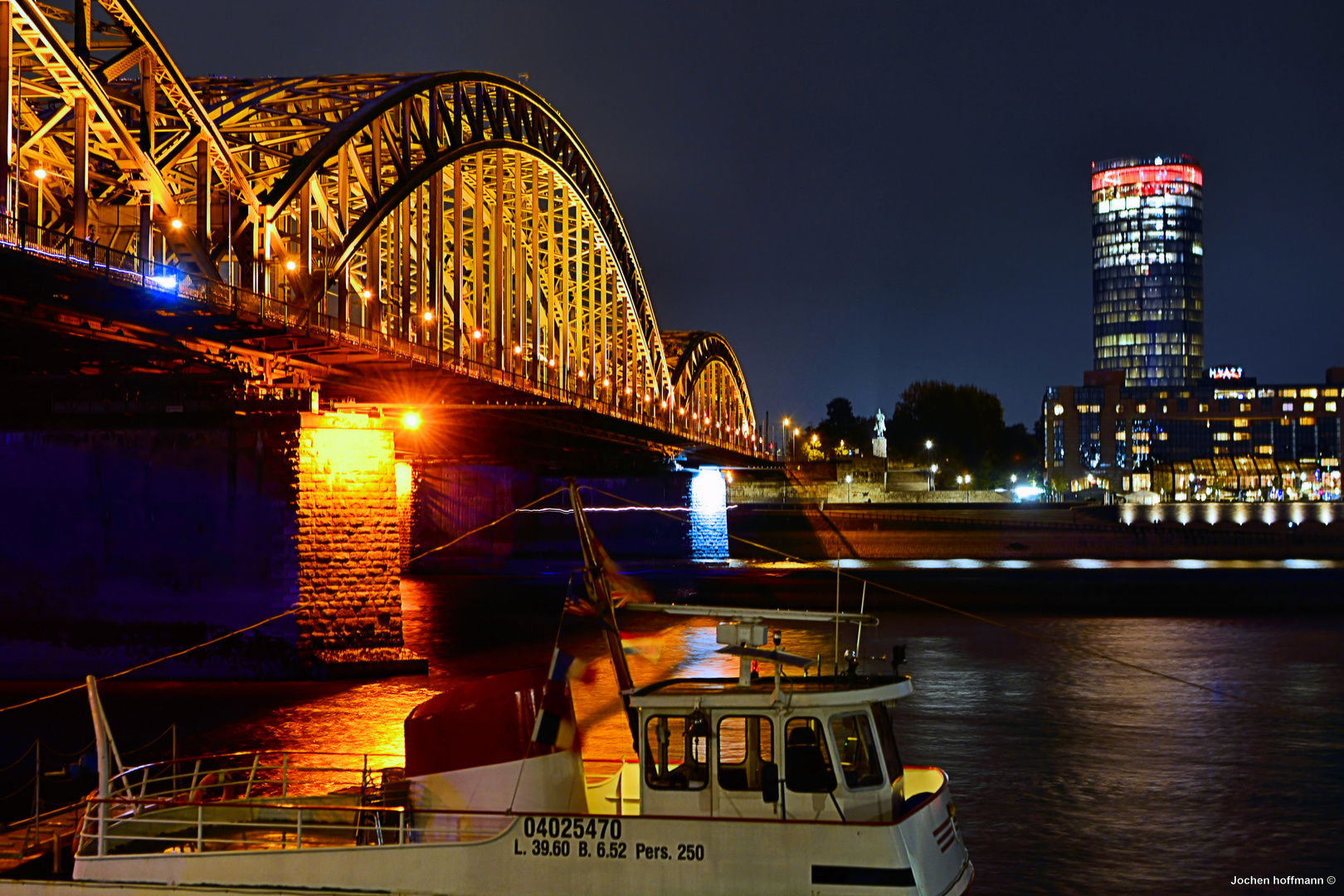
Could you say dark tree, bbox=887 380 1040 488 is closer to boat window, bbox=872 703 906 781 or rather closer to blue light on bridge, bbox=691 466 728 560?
blue light on bridge, bbox=691 466 728 560

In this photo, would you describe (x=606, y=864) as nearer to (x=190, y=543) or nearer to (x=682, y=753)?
(x=682, y=753)

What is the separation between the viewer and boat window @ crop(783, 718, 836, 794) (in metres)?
11.2

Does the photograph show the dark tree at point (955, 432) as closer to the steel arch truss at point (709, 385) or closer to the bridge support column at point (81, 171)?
the steel arch truss at point (709, 385)

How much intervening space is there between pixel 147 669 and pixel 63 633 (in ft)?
7.68

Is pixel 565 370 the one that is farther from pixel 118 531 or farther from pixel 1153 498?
pixel 1153 498

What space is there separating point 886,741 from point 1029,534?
258ft

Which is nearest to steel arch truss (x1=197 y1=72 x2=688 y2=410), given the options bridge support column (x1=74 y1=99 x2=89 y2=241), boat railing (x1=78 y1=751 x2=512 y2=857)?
bridge support column (x1=74 y1=99 x2=89 y2=241)

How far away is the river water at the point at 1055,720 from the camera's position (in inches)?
667

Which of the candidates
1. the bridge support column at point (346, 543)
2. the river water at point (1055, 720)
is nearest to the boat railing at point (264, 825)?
the river water at point (1055, 720)

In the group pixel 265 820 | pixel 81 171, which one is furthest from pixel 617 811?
pixel 81 171

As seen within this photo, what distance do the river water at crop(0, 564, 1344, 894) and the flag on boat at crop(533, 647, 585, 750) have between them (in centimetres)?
467

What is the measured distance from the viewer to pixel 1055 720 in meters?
26.4

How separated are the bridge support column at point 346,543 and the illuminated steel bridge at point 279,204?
7.80ft

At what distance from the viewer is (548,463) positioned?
3071 inches
